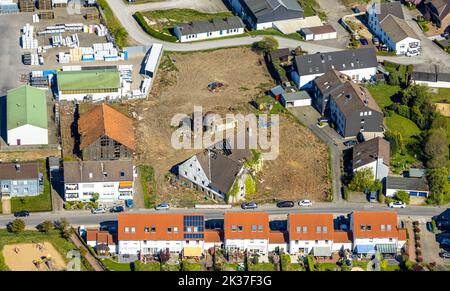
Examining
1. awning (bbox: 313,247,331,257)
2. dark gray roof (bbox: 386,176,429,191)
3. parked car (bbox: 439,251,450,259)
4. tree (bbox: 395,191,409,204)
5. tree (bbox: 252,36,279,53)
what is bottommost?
parked car (bbox: 439,251,450,259)

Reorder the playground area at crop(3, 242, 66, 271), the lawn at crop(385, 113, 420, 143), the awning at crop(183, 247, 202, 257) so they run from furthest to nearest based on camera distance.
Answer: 1. the lawn at crop(385, 113, 420, 143)
2. the awning at crop(183, 247, 202, 257)
3. the playground area at crop(3, 242, 66, 271)

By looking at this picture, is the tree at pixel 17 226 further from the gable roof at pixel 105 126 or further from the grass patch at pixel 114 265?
the gable roof at pixel 105 126

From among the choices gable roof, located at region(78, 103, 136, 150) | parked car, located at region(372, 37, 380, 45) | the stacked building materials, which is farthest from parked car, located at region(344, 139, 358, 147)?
the stacked building materials

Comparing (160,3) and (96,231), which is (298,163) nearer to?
(96,231)

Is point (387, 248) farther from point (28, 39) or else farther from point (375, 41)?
point (28, 39)

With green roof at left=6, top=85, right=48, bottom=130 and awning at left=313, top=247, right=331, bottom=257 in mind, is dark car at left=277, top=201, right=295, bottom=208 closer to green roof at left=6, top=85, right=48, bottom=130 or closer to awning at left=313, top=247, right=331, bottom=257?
awning at left=313, top=247, right=331, bottom=257

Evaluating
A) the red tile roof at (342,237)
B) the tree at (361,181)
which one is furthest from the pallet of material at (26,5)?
the red tile roof at (342,237)

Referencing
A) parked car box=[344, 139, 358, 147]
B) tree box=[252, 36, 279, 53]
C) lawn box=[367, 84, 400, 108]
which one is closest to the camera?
parked car box=[344, 139, 358, 147]
